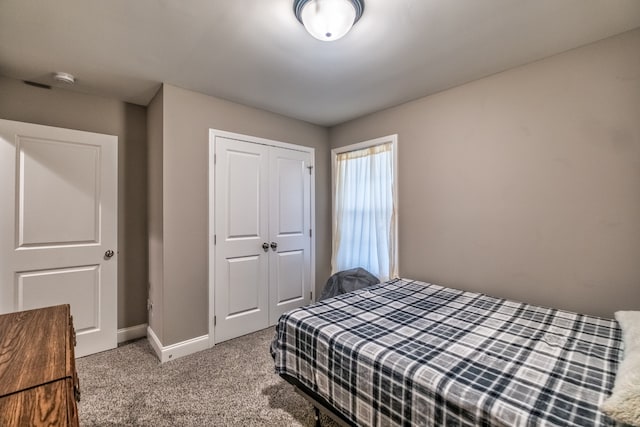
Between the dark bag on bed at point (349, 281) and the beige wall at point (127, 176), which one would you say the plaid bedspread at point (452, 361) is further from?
the beige wall at point (127, 176)

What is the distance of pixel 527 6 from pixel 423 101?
1.18m

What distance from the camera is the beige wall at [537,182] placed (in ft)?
5.77

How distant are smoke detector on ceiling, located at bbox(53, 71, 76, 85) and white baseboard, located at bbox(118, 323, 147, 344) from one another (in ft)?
7.56

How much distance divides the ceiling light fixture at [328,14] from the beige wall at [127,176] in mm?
2216

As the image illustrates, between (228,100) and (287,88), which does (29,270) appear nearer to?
(228,100)

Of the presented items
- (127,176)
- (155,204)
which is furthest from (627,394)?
(127,176)

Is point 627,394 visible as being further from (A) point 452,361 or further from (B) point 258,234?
(B) point 258,234

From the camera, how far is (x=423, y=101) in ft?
8.87

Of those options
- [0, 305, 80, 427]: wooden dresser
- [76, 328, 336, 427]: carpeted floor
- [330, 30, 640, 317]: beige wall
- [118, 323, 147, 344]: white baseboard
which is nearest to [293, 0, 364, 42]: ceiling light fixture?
[330, 30, 640, 317]: beige wall

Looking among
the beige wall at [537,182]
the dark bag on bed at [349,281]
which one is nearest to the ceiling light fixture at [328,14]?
the beige wall at [537,182]

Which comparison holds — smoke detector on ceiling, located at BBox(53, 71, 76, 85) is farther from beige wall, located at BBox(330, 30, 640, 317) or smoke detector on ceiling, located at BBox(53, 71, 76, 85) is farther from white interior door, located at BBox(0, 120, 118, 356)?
beige wall, located at BBox(330, 30, 640, 317)

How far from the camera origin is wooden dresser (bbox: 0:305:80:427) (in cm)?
75

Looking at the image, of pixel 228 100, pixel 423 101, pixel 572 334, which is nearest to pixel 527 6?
pixel 423 101

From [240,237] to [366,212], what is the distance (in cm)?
143
